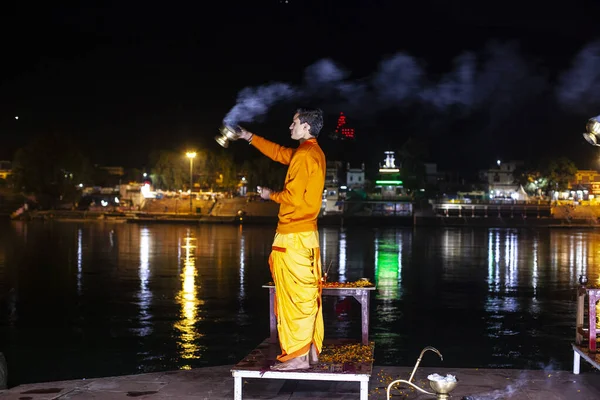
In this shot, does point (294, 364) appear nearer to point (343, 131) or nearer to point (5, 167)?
point (343, 131)

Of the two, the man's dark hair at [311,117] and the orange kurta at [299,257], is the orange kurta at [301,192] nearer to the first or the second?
the orange kurta at [299,257]

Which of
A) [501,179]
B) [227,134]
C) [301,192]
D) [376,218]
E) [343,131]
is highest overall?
[343,131]

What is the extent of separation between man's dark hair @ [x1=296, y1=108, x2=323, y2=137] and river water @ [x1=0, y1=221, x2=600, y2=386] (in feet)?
17.7

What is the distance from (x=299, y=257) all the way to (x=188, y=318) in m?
9.04

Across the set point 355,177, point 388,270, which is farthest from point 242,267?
point 355,177

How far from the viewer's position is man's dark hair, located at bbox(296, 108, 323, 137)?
7367 mm

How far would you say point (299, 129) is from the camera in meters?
7.40

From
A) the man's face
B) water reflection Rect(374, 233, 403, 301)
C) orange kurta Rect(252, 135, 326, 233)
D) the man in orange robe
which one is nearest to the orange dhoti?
the man in orange robe

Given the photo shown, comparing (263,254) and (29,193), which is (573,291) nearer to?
(263,254)

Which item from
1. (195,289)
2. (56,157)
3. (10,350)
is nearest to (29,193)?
(56,157)

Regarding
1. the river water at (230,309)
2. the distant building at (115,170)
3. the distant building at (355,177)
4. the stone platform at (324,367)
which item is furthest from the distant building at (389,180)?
the stone platform at (324,367)

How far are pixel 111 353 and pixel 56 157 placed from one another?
300 ft

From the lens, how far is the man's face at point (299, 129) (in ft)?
24.2

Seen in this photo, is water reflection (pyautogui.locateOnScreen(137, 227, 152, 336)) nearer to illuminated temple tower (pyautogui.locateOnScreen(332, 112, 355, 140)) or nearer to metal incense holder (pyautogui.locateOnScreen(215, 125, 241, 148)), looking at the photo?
metal incense holder (pyautogui.locateOnScreen(215, 125, 241, 148))
